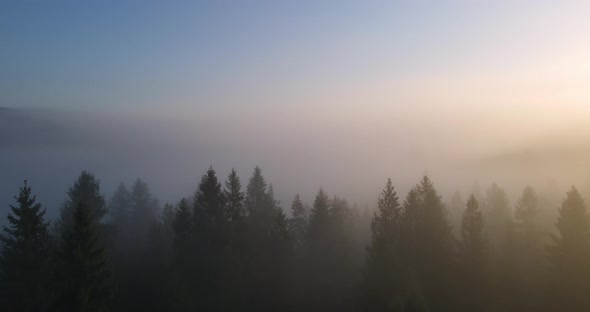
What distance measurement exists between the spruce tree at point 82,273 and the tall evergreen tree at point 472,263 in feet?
111

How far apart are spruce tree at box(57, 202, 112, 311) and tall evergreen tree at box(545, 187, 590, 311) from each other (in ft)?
139

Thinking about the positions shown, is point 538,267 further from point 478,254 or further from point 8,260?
point 8,260

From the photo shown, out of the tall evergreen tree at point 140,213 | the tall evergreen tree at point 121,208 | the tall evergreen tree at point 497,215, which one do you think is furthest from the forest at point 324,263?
the tall evergreen tree at point 497,215

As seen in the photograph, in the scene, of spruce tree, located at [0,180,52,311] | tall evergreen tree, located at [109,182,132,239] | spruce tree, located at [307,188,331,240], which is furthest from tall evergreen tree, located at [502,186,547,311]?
tall evergreen tree, located at [109,182,132,239]

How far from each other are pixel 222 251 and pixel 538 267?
132 ft

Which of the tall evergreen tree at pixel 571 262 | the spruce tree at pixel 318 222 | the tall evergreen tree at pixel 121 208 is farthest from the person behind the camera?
the tall evergreen tree at pixel 121 208

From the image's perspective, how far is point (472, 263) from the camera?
48844 millimetres

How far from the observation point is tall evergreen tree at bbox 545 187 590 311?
153ft

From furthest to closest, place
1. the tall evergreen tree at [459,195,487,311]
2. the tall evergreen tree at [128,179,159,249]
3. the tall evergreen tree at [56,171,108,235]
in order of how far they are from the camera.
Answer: the tall evergreen tree at [128,179,159,249] → the tall evergreen tree at [56,171,108,235] → the tall evergreen tree at [459,195,487,311]

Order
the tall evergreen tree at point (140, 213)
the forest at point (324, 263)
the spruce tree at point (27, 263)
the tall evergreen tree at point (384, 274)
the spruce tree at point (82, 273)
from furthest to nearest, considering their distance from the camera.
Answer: the tall evergreen tree at point (140, 213), the forest at point (324, 263), the tall evergreen tree at point (384, 274), the spruce tree at point (27, 263), the spruce tree at point (82, 273)

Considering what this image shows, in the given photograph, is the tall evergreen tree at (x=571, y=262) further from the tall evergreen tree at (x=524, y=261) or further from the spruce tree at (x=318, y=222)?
the spruce tree at (x=318, y=222)

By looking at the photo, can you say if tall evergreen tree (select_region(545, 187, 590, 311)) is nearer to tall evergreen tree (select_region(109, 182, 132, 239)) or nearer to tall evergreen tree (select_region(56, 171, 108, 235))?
tall evergreen tree (select_region(56, 171, 108, 235))

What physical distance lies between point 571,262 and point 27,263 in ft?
162

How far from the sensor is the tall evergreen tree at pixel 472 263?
153 ft
